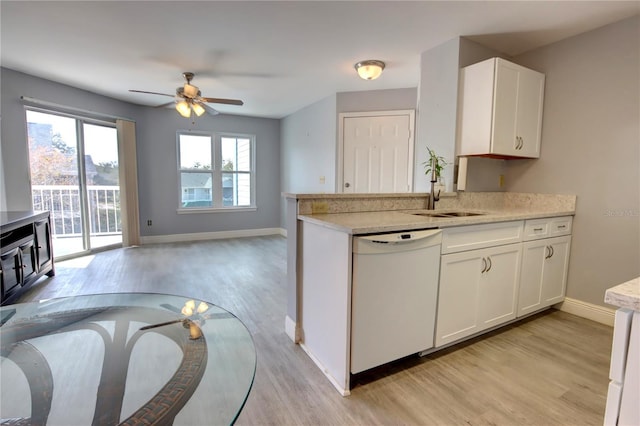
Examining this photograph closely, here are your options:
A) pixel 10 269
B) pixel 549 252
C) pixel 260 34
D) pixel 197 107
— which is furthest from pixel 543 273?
pixel 10 269

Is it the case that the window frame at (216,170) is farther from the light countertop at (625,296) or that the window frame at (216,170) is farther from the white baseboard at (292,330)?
the light countertop at (625,296)

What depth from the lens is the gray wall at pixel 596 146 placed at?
2.35m

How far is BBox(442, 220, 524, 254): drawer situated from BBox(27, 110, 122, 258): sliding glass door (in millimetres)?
4897

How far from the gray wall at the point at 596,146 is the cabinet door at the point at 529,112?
0.08 metres

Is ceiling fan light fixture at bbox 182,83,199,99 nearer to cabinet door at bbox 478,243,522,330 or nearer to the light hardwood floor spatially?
the light hardwood floor

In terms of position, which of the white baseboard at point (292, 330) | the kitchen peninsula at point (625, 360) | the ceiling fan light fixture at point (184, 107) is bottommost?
the white baseboard at point (292, 330)

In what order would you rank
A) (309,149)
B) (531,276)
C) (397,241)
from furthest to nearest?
(309,149) → (531,276) → (397,241)

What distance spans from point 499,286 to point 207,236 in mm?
5074

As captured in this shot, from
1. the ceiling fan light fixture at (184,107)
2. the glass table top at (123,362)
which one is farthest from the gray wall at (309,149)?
the glass table top at (123,362)

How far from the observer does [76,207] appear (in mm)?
4410

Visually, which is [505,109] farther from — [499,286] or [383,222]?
[383,222]

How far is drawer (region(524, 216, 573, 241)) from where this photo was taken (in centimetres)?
232

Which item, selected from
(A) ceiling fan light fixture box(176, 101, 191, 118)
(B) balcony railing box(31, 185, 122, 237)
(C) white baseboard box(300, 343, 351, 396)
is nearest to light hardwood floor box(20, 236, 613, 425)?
(C) white baseboard box(300, 343, 351, 396)

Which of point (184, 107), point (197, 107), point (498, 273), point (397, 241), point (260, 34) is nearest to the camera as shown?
point (397, 241)
